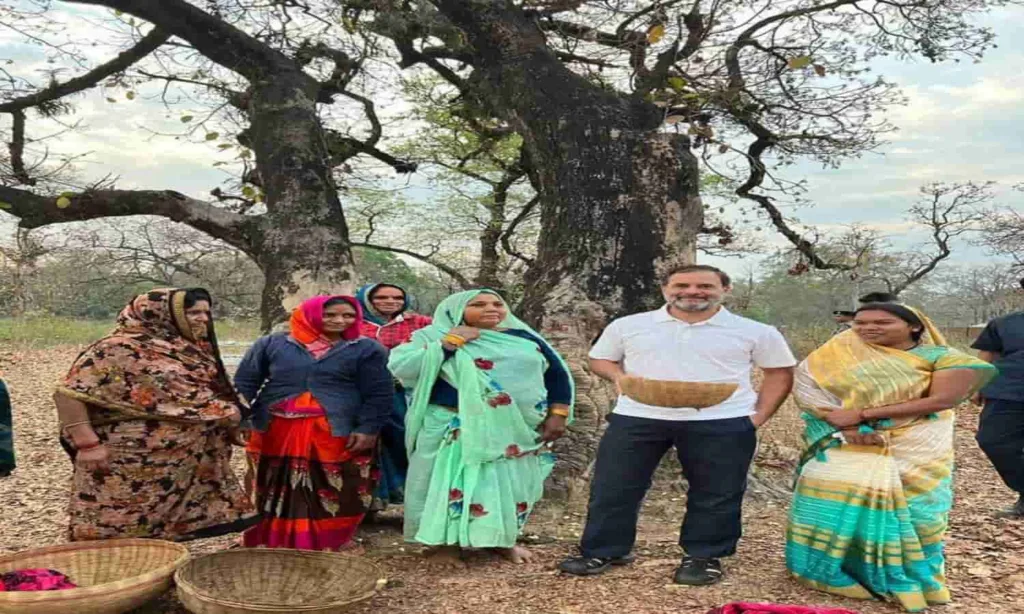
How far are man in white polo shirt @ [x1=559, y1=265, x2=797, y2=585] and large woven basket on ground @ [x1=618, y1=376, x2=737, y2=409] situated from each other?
0.12ft

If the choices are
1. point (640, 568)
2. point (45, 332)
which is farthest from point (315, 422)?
point (45, 332)

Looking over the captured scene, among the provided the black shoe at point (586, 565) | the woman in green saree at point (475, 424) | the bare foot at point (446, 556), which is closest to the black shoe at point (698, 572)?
the black shoe at point (586, 565)

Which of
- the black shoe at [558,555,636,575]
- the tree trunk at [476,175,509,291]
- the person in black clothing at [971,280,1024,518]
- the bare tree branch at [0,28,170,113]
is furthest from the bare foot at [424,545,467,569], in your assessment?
the tree trunk at [476,175,509,291]

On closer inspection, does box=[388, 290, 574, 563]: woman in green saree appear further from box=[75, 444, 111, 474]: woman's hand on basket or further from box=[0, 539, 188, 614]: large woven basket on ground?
box=[75, 444, 111, 474]: woman's hand on basket

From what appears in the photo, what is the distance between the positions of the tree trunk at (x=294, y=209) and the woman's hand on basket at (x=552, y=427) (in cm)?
223

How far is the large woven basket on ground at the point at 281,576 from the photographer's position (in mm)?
3285

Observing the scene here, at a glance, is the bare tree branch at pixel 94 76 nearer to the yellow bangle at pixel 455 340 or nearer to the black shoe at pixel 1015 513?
the yellow bangle at pixel 455 340

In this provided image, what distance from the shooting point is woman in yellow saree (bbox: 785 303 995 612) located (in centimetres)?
334

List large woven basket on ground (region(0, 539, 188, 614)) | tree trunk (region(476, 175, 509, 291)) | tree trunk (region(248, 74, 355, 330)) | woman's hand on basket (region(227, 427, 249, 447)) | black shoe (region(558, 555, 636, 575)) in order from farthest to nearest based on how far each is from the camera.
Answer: tree trunk (region(476, 175, 509, 291))
tree trunk (region(248, 74, 355, 330))
woman's hand on basket (region(227, 427, 249, 447))
black shoe (region(558, 555, 636, 575))
large woven basket on ground (region(0, 539, 188, 614))

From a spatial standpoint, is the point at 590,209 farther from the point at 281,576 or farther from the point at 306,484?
the point at 281,576

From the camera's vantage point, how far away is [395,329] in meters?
5.09

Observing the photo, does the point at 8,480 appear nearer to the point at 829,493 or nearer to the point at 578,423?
the point at 578,423

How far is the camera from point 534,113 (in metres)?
5.74

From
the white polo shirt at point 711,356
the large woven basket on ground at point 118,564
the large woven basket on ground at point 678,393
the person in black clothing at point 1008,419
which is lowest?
the large woven basket on ground at point 118,564
